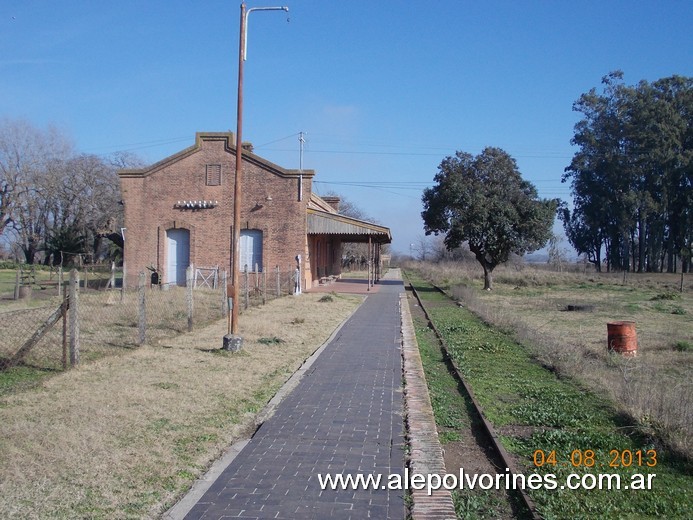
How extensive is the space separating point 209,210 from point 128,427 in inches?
991

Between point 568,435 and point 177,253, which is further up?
point 177,253

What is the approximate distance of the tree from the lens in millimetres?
36719

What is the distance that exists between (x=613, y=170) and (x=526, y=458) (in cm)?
5906

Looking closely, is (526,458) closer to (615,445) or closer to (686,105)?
(615,445)

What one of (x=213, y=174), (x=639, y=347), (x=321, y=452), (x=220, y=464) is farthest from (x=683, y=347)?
(x=213, y=174)

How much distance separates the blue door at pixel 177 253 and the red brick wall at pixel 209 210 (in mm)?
259

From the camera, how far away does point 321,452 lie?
641 centimetres

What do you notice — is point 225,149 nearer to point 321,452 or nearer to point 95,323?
point 95,323

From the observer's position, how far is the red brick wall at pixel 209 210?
3059 centimetres

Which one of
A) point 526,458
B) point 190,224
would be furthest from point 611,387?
point 190,224

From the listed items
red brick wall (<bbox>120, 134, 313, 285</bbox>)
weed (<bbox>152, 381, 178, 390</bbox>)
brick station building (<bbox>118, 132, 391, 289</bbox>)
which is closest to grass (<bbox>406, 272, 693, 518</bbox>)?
weed (<bbox>152, 381, 178, 390</bbox>)

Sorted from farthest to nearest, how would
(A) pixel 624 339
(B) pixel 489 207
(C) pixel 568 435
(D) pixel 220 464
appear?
(B) pixel 489 207, (A) pixel 624 339, (C) pixel 568 435, (D) pixel 220 464

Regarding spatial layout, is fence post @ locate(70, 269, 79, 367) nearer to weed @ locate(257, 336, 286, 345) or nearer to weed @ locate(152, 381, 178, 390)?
weed @ locate(152, 381, 178, 390)
